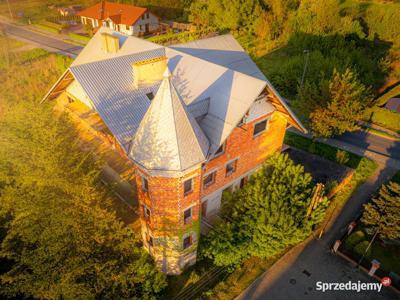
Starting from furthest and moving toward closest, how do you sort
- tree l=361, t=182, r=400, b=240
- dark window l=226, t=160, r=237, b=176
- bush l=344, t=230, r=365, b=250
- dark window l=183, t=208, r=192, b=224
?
dark window l=226, t=160, r=237, b=176
bush l=344, t=230, r=365, b=250
tree l=361, t=182, r=400, b=240
dark window l=183, t=208, r=192, b=224

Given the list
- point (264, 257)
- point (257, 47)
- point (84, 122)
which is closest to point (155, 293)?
point (264, 257)

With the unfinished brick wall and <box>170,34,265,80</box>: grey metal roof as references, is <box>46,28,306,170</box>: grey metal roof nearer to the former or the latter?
the unfinished brick wall

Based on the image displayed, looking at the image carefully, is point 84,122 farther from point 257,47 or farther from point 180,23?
point 180,23

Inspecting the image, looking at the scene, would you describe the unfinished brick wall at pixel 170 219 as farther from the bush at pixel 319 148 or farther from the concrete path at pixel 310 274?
the bush at pixel 319 148

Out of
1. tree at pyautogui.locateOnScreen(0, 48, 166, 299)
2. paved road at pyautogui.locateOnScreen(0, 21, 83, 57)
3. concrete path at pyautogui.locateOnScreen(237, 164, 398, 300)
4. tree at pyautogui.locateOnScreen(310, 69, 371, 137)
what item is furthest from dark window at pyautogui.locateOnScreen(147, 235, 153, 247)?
paved road at pyautogui.locateOnScreen(0, 21, 83, 57)

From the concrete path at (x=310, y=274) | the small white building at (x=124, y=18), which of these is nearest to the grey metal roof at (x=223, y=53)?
the concrete path at (x=310, y=274)

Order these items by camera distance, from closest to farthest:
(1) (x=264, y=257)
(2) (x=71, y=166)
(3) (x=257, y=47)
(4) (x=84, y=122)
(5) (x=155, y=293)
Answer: (2) (x=71, y=166) → (5) (x=155, y=293) → (1) (x=264, y=257) → (4) (x=84, y=122) → (3) (x=257, y=47)

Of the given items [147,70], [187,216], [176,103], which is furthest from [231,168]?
[147,70]
